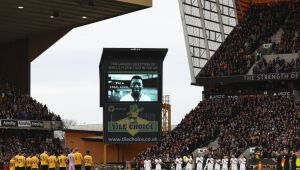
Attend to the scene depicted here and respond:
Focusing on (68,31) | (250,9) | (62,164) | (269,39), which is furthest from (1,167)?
(250,9)

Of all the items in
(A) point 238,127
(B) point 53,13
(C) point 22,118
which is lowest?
(A) point 238,127

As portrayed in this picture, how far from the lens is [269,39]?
68.0m

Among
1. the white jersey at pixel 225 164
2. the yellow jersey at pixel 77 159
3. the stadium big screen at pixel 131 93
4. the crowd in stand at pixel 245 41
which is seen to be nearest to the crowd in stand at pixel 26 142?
the stadium big screen at pixel 131 93

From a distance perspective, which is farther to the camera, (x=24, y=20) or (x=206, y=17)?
(x=206, y=17)

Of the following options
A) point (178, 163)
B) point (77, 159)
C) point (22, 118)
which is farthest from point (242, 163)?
point (22, 118)

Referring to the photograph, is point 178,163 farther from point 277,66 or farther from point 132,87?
point 277,66

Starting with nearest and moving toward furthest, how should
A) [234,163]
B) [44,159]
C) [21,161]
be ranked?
[21,161]
[44,159]
[234,163]

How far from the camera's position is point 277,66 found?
209ft

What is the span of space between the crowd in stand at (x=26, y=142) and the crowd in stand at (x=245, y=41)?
14237 millimetres

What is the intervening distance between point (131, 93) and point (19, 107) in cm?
1438

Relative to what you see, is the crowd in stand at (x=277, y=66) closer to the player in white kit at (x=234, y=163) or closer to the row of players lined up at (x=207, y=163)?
the row of players lined up at (x=207, y=163)

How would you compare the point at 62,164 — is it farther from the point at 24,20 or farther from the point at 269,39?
the point at 269,39

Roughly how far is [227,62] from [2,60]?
61.7ft

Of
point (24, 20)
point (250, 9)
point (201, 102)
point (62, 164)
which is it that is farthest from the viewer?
point (250, 9)
